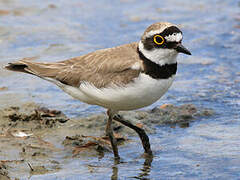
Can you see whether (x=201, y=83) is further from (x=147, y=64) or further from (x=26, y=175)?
(x=26, y=175)

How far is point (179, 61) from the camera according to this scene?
11.4m

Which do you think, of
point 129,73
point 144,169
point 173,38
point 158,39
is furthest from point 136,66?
point 144,169

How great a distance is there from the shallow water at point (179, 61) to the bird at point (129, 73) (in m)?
0.58

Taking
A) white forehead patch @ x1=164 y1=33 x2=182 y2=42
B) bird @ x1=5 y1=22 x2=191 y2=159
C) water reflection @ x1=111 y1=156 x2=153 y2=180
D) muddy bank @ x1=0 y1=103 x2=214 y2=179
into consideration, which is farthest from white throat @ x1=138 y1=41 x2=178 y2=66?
muddy bank @ x1=0 y1=103 x2=214 y2=179

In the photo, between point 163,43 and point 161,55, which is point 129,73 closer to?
point 161,55

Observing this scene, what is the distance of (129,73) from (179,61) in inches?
189

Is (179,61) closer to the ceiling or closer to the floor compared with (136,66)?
closer to the floor

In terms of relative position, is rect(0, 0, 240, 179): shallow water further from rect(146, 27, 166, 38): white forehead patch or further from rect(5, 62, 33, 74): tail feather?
rect(146, 27, 166, 38): white forehead patch

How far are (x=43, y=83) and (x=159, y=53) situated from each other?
3.98 meters

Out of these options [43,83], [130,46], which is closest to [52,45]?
[43,83]

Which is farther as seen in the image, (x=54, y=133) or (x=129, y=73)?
(x=54, y=133)

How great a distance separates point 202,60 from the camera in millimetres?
11328

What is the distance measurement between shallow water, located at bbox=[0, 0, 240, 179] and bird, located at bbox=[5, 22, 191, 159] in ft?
1.91

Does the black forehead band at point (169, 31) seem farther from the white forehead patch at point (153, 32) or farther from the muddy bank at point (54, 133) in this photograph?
the muddy bank at point (54, 133)
